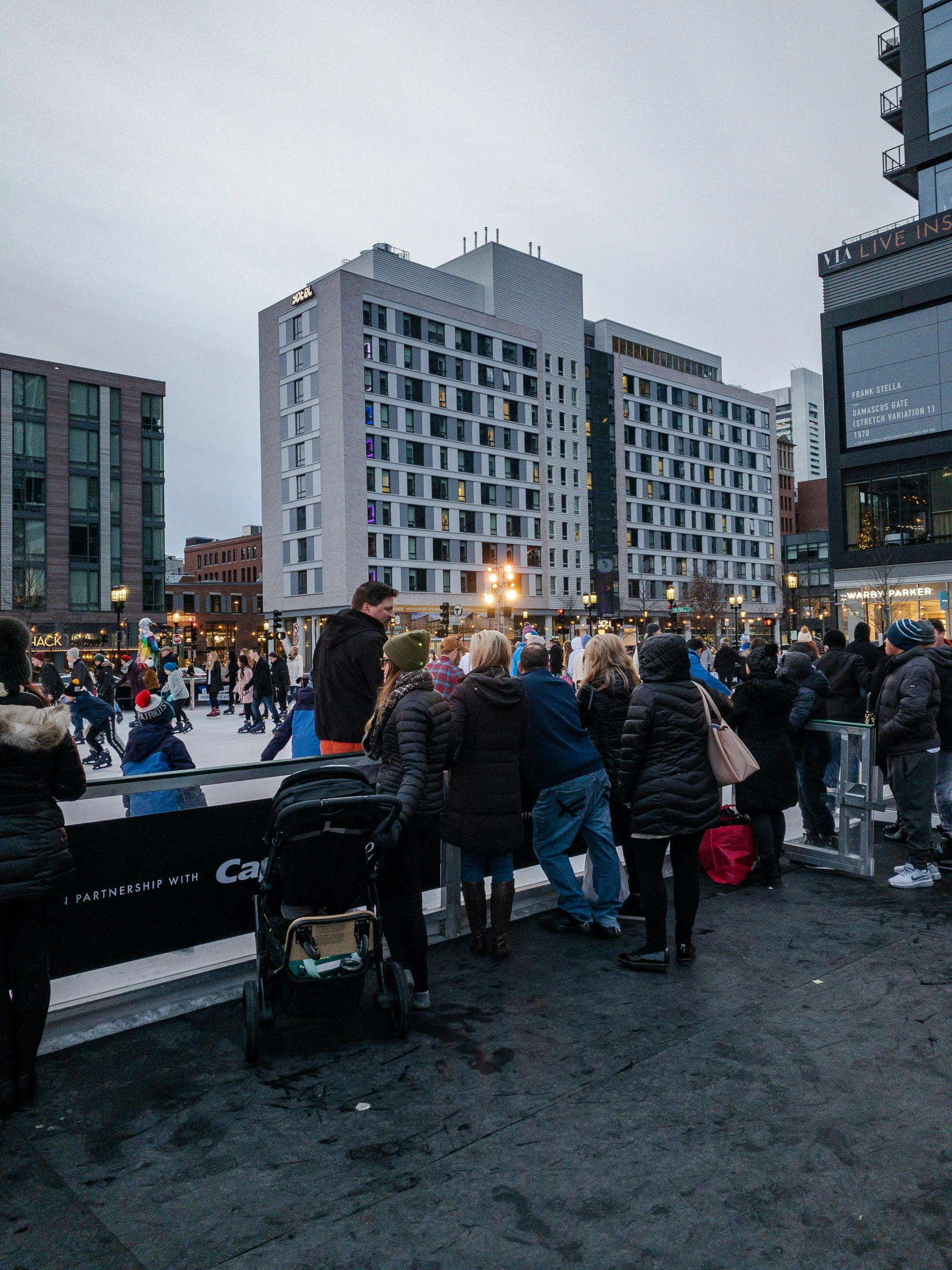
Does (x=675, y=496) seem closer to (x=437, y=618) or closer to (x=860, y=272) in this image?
(x=437, y=618)

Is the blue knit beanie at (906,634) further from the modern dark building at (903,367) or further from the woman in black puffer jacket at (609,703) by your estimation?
the modern dark building at (903,367)

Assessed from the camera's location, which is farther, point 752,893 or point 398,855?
point 752,893

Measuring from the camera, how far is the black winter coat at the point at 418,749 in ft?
15.3

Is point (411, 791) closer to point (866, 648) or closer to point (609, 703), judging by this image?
point (609, 703)

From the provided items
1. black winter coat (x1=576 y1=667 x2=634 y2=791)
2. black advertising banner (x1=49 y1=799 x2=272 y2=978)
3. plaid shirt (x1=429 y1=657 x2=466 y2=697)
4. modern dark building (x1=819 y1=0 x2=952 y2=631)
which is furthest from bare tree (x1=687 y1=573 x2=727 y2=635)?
black advertising banner (x1=49 y1=799 x2=272 y2=978)

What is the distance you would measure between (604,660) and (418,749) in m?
2.16

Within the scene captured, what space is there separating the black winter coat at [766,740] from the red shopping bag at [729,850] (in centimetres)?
15

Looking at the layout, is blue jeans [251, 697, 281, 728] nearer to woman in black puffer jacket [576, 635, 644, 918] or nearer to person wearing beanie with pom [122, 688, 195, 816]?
person wearing beanie with pom [122, 688, 195, 816]

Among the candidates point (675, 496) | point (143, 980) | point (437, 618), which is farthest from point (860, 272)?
point (675, 496)

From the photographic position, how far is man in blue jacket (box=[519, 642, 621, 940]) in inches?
235

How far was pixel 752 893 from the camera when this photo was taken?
270 inches

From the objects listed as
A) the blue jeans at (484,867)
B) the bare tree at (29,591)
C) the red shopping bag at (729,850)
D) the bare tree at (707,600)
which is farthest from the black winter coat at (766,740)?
the bare tree at (707,600)

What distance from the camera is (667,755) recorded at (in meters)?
5.23

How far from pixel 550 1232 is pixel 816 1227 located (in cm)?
88
